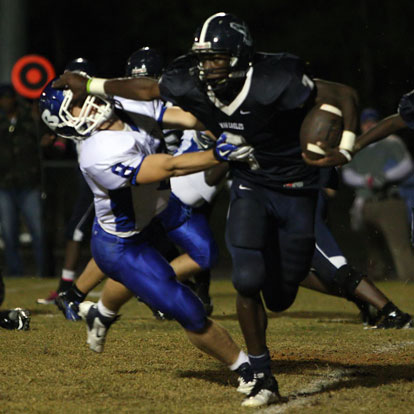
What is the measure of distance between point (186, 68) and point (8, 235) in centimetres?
780

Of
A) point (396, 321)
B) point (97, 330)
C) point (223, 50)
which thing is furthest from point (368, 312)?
point (223, 50)

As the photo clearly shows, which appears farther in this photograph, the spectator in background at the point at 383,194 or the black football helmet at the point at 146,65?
the spectator in background at the point at 383,194

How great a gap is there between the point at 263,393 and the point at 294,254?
28.3 inches

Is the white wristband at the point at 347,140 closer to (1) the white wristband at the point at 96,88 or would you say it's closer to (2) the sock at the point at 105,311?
(1) the white wristband at the point at 96,88

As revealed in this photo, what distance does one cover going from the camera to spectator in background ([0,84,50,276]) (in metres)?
12.6

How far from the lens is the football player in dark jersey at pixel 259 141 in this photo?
5145 mm

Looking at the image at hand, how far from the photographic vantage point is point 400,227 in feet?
39.4

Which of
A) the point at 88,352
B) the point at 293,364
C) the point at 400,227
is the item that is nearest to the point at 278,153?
the point at 293,364

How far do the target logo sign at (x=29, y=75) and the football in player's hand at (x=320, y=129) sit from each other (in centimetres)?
774

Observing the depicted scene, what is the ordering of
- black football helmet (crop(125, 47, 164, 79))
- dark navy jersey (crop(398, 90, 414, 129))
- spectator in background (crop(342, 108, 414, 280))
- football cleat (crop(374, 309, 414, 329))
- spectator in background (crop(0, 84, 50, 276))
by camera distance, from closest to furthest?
dark navy jersey (crop(398, 90, 414, 129)), football cleat (crop(374, 309, 414, 329)), black football helmet (crop(125, 47, 164, 79)), spectator in background (crop(342, 108, 414, 280)), spectator in background (crop(0, 84, 50, 276))

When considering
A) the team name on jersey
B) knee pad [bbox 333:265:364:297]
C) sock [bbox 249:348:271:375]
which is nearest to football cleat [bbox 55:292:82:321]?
knee pad [bbox 333:265:364:297]

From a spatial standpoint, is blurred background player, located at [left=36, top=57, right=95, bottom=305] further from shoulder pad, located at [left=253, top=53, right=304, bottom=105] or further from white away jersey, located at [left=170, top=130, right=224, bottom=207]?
shoulder pad, located at [left=253, top=53, right=304, bottom=105]

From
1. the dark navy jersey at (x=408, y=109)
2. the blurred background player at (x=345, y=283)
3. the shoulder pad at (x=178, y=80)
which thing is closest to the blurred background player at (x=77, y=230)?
the blurred background player at (x=345, y=283)

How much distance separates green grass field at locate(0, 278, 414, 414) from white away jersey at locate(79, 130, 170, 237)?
87 cm
